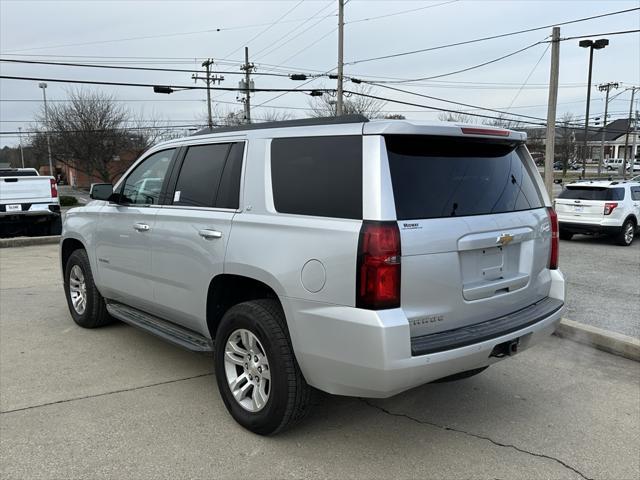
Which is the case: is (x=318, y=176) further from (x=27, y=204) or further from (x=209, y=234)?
(x=27, y=204)

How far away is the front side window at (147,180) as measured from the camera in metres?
4.41

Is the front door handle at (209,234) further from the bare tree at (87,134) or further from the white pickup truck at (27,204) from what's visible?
the bare tree at (87,134)

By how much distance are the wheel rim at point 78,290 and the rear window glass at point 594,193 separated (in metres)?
12.1

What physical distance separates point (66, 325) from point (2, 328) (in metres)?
0.62

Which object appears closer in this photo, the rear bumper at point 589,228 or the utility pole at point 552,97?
the rear bumper at point 589,228

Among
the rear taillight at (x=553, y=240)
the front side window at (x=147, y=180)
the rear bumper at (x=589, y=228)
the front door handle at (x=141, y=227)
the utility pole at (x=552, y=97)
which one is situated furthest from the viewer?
the utility pole at (x=552, y=97)

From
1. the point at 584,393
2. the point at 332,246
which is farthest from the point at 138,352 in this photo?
the point at 584,393

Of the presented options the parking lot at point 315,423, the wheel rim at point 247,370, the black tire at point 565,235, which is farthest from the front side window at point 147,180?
the black tire at point 565,235

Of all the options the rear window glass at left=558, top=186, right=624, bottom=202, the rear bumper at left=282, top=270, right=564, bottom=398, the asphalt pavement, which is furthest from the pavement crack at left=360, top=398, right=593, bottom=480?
the rear window glass at left=558, top=186, right=624, bottom=202

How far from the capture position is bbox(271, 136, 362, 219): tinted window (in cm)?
287

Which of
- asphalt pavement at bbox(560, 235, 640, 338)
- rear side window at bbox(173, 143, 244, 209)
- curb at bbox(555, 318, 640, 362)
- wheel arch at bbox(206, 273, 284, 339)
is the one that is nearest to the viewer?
wheel arch at bbox(206, 273, 284, 339)

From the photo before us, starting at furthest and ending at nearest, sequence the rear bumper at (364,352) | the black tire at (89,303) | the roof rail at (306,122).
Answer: the black tire at (89,303) → the roof rail at (306,122) → the rear bumper at (364,352)

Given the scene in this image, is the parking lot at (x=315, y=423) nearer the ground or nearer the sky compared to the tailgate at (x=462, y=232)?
nearer the ground

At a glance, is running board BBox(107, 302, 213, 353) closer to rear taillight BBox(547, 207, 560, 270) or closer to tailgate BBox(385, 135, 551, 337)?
tailgate BBox(385, 135, 551, 337)
